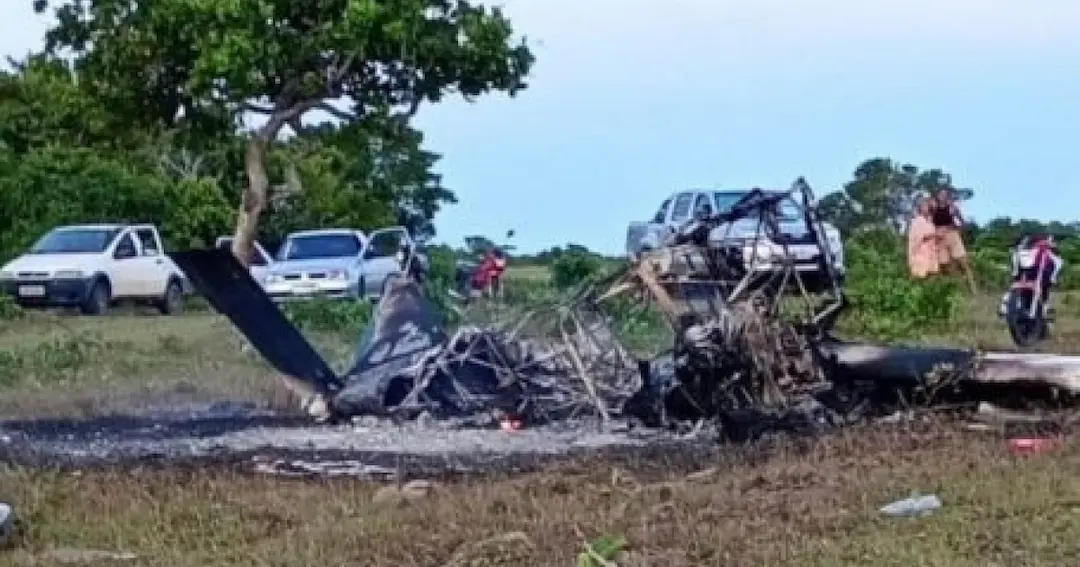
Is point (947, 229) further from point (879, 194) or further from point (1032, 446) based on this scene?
point (879, 194)

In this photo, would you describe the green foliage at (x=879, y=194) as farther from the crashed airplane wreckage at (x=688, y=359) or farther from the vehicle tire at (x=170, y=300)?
the crashed airplane wreckage at (x=688, y=359)

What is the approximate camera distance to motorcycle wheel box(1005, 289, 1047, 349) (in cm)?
1955

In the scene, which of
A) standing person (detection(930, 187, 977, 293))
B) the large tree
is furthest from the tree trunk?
standing person (detection(930, 187, 977, 293))

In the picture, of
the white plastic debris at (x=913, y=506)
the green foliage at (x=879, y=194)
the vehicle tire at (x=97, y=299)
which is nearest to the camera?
the white plastic debris at (x=913, y=506)

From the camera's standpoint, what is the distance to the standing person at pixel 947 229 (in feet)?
83.8

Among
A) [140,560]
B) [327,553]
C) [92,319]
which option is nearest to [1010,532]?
[327,553]

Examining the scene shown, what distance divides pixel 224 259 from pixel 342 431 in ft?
5.84

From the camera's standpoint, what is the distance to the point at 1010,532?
7914 millimetres

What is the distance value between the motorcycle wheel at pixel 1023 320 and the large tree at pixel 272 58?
16109 millimetres

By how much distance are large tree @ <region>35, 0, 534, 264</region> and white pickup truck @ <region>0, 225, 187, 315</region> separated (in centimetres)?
146

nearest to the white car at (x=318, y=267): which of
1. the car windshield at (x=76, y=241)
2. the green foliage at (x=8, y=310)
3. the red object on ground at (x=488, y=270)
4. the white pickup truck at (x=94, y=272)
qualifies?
the white pickup truck at (x=94, y=272)

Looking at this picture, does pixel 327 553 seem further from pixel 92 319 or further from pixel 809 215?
pixel 92 319

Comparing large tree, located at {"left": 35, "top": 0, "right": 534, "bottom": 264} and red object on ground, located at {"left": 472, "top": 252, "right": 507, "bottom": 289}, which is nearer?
red object on ground, located at {"left": 472, "top": 252, "right": 507, "bottom": 289}

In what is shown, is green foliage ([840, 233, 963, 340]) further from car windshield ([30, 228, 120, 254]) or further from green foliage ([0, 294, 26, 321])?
car windshield ([30, 228, 120, 254])
